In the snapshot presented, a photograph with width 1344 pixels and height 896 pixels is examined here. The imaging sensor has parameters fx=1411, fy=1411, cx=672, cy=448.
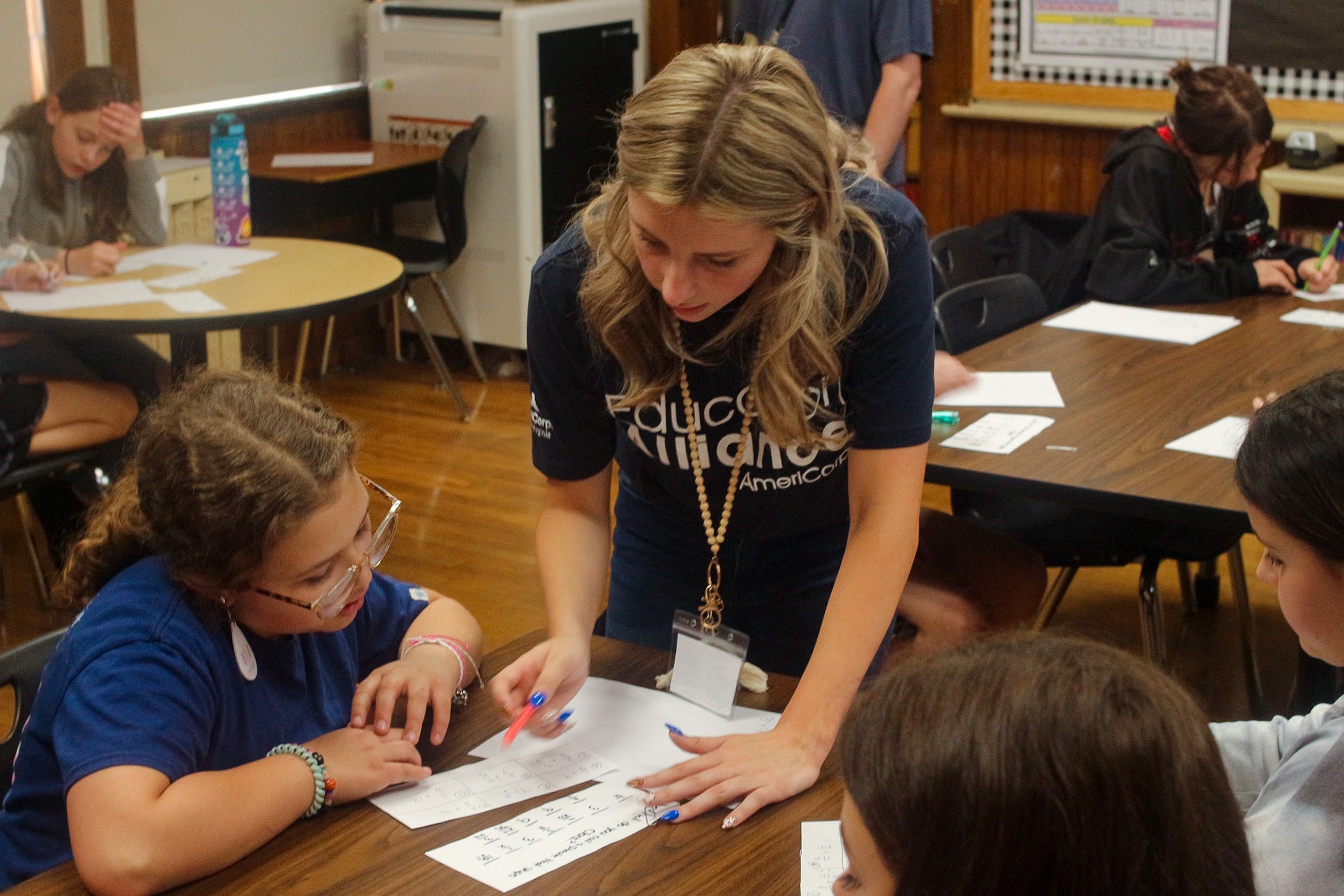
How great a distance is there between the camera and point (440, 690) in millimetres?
1419

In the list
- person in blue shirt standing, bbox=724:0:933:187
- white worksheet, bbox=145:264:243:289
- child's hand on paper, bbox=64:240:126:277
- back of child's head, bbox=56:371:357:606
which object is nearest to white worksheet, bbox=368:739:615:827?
back of child's head, bbox=56:371:357:606

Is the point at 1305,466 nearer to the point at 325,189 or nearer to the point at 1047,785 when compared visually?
the point at 1047,785

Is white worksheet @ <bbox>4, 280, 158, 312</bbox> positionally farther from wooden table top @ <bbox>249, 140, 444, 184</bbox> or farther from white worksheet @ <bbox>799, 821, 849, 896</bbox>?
white worksheet @ <bbox>799, 821, 849, 896</bbox>

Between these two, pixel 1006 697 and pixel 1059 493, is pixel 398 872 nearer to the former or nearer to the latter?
pixel 1006 697

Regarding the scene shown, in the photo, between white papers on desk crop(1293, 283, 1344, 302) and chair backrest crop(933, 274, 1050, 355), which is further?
white papers on desk crop(1293, 283, 1344, 302)

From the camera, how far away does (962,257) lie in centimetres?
369

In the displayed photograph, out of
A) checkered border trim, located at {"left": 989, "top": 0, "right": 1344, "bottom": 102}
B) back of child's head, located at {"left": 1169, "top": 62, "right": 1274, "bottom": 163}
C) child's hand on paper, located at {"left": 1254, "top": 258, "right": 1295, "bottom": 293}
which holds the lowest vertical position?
child's hand on paper, located at {"left": 1254, "top": 258, "right": 1295, "bottom": 293}

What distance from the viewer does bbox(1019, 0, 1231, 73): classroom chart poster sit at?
15.5ft

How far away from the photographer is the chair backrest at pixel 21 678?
4.68 ft

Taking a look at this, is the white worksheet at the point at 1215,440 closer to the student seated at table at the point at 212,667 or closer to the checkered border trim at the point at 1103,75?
the student seated at table at the point at 212,667

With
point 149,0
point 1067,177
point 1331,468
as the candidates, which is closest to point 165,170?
point 149,0

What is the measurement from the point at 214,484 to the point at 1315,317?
265cm

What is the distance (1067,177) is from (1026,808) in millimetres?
4682

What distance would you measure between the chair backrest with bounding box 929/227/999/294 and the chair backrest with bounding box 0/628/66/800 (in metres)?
2.54
